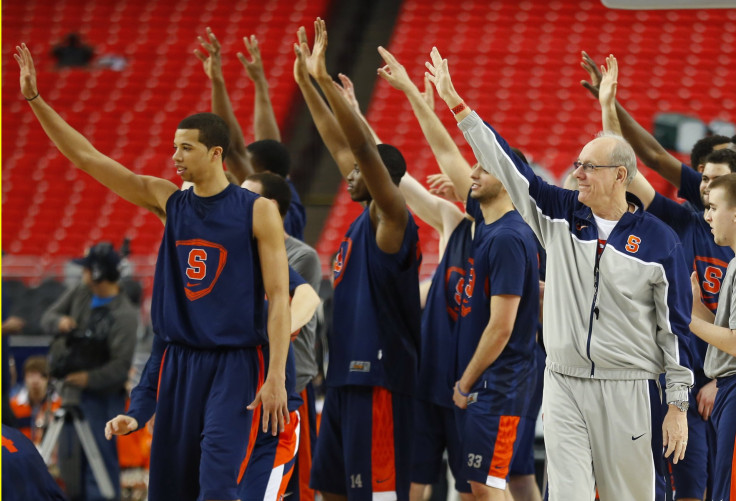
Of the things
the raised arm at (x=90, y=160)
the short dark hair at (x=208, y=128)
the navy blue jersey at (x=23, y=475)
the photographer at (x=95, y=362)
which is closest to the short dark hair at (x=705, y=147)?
the short dark hair at (x=208, y=128)

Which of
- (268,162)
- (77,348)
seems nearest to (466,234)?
(268,162)

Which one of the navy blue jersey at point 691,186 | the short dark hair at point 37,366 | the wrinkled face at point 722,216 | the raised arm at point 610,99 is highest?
the raised arm at point 610,99

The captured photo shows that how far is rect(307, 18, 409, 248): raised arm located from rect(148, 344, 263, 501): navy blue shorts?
136 centimetres

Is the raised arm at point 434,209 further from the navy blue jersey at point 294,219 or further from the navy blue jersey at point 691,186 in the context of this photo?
the navy blue jersey at point 691,186

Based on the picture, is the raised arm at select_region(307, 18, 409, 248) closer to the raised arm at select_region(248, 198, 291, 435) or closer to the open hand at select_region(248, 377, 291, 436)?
the raised arm at select_region(248, 198, 291, 435)

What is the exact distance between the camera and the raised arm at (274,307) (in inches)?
182

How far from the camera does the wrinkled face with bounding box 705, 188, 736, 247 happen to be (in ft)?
16.3

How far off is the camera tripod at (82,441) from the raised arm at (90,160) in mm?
4170

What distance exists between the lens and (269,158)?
22.1ft

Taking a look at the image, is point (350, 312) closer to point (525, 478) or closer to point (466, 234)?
point (466, 234)

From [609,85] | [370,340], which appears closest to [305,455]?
[370,340]

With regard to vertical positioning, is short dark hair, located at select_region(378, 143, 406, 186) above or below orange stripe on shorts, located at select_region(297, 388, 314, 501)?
above

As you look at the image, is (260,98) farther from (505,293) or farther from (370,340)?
(505,293)

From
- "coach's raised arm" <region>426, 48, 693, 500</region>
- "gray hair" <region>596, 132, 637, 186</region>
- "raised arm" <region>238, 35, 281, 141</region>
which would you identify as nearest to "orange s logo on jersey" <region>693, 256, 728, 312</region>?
"coach's raised arm" <region>426, 48, 693, 500</region>
